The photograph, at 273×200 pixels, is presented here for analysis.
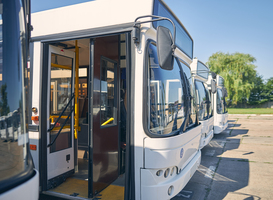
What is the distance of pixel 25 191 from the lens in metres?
1.63

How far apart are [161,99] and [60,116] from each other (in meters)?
1.89

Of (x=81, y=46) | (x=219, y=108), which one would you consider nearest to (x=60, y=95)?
(x=81, y=46)

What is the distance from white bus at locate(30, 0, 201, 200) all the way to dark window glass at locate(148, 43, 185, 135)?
0.01 m

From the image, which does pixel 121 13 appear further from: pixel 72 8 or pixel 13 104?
pixel 13 104

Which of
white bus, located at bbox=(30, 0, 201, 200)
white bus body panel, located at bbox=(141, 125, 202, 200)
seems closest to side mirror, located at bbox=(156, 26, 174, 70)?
white bus, located at bbox=(30, 0, 201, 200)

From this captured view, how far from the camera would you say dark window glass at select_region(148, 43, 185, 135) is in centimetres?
282

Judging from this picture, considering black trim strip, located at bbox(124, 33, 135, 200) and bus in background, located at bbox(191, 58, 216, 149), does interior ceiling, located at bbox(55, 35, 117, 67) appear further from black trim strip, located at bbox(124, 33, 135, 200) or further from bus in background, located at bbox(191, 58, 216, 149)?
bus in background, located at bbox(191, 58, 216, 149)

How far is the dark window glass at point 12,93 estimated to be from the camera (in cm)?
162

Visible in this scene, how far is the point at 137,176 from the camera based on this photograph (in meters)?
2.78

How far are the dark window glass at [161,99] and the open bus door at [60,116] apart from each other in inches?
67.3

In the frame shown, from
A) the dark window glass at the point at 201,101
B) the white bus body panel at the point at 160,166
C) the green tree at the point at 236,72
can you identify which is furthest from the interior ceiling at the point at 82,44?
the green tree at the point at 236,72

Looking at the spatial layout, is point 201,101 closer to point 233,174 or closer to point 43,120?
point 233,174

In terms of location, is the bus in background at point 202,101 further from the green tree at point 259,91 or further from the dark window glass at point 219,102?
the green tree at point 259,91

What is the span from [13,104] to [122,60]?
3.38 metres
